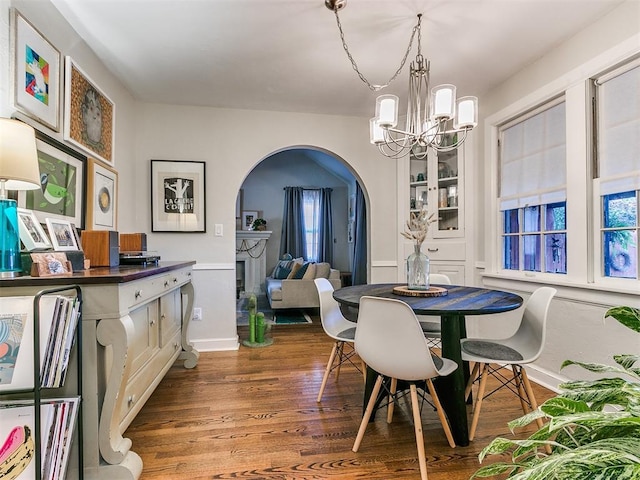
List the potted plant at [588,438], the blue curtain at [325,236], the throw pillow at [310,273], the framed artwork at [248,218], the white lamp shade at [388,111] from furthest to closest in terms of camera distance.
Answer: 1. the blue curtain at [325,236]
2. the framed artwork at [248,218]
3. the throw pillow at [310,273]
4. the white lamp shade at [388,111]
5. the potted plant at [588,438]

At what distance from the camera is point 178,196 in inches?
129

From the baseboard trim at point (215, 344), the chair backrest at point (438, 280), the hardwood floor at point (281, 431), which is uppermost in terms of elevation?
the chair backrest at point (438, 280)

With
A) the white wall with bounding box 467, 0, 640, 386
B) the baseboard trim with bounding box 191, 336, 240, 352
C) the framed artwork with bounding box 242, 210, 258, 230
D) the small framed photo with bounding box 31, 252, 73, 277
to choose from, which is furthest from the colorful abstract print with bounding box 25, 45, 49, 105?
the framed artwork with bounding box 242, 210, 258, 230

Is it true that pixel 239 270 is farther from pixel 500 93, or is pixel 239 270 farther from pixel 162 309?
pixel 500 93

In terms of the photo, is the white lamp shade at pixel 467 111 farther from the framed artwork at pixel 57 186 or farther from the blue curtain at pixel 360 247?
the blue curtain at pixel 360 247

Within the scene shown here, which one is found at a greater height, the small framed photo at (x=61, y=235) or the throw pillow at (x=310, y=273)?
the small framed photo at (x=61, y=235)

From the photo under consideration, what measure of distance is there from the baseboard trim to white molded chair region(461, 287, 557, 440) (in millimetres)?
2227

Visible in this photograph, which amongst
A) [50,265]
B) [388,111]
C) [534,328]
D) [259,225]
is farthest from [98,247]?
[259,225]

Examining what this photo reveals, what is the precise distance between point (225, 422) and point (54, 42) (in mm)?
2368

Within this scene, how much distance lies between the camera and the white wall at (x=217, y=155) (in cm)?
327

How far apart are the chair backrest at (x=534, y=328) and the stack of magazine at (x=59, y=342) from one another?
2.07 metres

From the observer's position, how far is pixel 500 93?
2.98 meters

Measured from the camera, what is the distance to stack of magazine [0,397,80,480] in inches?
45.6

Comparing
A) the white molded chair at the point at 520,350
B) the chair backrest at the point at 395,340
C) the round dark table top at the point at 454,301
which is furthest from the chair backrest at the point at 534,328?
the chair backrest at the point at 395,340
